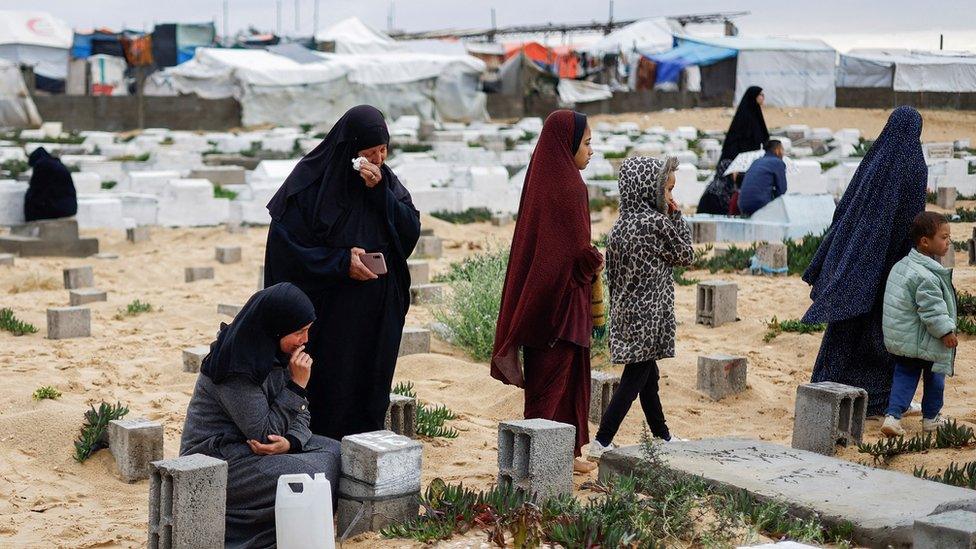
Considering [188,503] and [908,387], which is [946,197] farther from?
[188,503]

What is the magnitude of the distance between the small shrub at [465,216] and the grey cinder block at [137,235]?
3442 millimetres

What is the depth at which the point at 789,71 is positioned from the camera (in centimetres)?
3303

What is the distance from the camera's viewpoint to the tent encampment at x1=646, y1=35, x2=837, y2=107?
108 feet

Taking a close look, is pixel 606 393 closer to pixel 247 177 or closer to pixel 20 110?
pixel 247 177

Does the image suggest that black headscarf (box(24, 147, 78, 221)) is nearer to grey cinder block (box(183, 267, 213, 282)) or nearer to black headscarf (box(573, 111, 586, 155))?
grey cinder block (box(183, 267, 213, 282))

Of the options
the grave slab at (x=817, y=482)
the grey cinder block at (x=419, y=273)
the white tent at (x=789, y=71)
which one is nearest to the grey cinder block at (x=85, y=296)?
the grey cinder block at (x=419, y=273)

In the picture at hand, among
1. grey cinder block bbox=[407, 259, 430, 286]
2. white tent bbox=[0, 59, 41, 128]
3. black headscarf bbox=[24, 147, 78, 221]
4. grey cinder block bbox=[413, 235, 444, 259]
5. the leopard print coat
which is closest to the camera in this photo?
the leopard print coat

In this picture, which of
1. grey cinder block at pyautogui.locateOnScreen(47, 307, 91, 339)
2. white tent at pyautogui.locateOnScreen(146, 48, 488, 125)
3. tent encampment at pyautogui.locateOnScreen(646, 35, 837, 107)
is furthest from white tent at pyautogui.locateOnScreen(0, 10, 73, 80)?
grey cinder block at pyautogui.locateOnScreen(47, 307, 91, 339)

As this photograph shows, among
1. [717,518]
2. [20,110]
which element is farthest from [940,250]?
[20,110]

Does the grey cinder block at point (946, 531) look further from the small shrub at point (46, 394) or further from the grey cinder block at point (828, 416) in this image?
the small shrub at point (46, 394)

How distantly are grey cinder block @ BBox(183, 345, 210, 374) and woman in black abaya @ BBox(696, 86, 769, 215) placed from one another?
6.13 m

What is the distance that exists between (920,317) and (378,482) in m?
2.77

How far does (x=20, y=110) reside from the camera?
28.7m

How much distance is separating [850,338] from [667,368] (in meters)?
1.57
